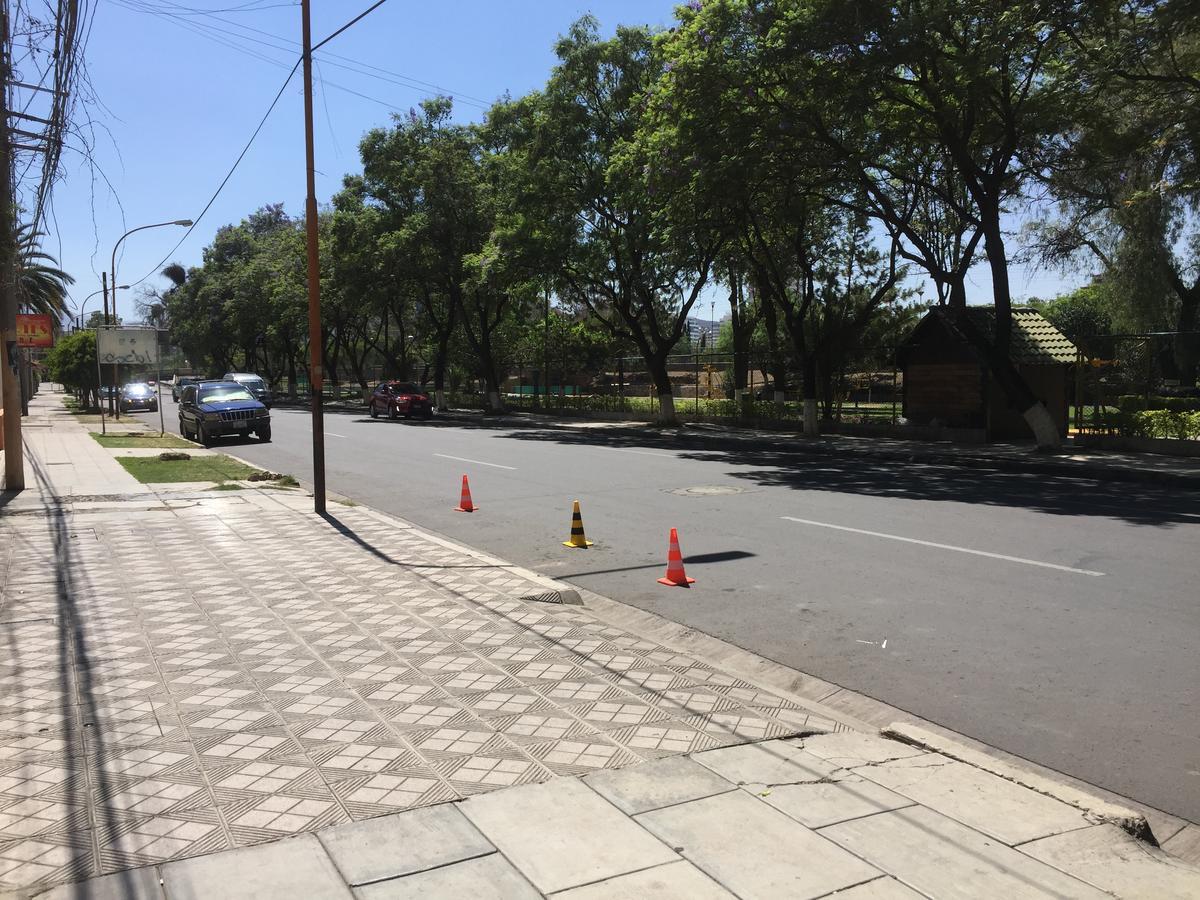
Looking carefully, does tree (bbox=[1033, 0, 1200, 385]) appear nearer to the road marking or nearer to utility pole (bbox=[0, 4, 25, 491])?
the road marking

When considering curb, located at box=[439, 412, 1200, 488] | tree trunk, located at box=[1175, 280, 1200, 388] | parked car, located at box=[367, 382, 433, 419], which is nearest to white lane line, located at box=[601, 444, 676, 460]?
curb, located at box=[439, 412, 1200, 488]

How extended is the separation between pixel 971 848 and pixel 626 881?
1387 mm

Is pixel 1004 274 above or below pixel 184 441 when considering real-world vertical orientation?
above

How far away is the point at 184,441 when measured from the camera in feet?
90.0

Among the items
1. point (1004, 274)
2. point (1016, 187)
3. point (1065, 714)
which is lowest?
point (1065, 714)

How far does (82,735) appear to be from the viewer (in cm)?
483

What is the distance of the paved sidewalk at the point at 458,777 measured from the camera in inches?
136

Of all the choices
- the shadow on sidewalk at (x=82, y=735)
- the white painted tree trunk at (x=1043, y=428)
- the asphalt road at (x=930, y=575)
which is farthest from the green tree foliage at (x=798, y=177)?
the shadow on sidewalk at (x=82, y=735)

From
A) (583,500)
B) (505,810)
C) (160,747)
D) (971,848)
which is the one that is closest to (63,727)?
(160,747)

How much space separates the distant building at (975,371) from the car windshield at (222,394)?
1944 cm

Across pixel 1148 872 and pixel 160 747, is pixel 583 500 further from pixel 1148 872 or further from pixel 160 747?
pixel 1148 872

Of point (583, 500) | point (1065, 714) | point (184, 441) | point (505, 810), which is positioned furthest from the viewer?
point (184, 441)

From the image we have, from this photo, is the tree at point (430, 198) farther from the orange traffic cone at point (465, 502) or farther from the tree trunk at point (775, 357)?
the orange traffic cone at point (465, 502)

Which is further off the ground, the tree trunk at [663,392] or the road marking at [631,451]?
the tree trunk at [663,392]
